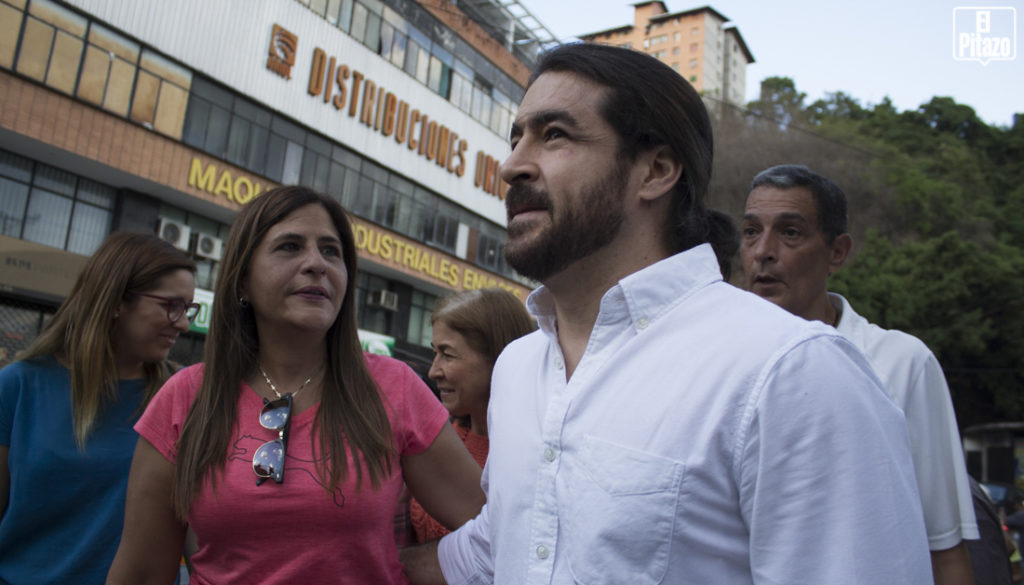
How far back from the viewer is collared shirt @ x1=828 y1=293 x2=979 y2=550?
205 centimetres

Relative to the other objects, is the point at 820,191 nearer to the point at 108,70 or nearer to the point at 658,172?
the point at 658,172

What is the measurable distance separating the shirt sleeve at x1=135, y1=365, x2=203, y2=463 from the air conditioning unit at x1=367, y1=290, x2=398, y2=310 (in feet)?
67.7

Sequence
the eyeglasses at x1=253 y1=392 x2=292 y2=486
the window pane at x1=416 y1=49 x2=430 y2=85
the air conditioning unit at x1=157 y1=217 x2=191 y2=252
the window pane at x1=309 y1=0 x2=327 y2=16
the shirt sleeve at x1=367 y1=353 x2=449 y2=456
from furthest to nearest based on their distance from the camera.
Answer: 1. the window pane at x1=416 y1=49 x2=430 y2=85
2. the window pane at x1=309 y1=0 x2=327 y2=16
3. the air conditioning unit at x1=157 y1=217 x2=191 y2=252
4. the shirt sleeve at x1=367 y1=353 x2=449 y2=456
5. the eyeglasses at x1=253 y1=392 x2=292 y2=486

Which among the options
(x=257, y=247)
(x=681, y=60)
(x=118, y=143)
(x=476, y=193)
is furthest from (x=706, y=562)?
(x=681, y=60)

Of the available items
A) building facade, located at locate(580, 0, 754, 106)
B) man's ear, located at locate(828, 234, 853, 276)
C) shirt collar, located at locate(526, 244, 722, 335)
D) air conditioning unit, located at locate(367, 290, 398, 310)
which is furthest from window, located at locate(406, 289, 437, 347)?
building facade, located at locate(580, 0, 754, 106)

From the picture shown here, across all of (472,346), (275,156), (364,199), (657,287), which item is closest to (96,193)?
(275,156)

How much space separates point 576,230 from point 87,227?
1705 centimetres

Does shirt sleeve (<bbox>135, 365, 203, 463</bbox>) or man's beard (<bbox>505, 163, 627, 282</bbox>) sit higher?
man's beard (<bbox>505, 163, 627, 282</bbox>)

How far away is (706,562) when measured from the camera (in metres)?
1.25

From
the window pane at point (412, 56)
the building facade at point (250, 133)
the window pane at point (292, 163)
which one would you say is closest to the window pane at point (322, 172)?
the building facade at point (250, 133)

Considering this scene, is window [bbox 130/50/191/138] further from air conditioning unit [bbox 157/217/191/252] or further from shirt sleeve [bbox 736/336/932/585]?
shirt sleeve [bbox 736/336/932/585]

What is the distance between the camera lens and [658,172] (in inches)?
70.4

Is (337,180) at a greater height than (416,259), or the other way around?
(337,180)

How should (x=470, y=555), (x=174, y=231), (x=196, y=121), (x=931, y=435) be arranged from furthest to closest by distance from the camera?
(x=196, y=121)
(x=174, y=231)
(x=931, y=435)
(x=470, y=555)
